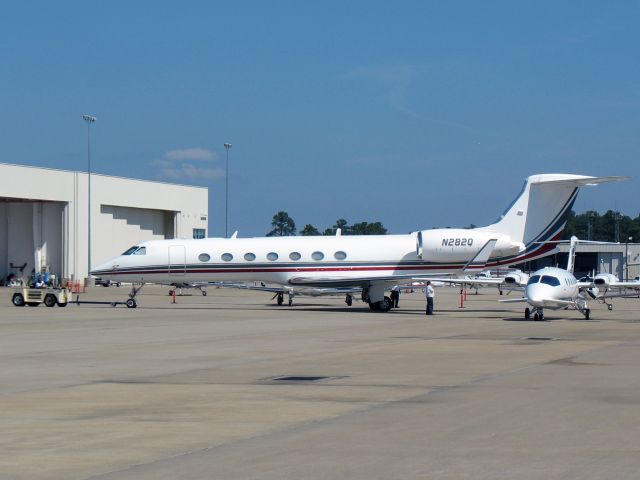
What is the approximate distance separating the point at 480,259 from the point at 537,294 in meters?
7.57

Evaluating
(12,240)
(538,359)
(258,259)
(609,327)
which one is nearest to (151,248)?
(258,259)

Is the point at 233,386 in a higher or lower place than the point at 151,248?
lower

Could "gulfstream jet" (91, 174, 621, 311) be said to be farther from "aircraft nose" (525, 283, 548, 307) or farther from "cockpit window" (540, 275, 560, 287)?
"aircraft nose" (525, 283, 548, 307)

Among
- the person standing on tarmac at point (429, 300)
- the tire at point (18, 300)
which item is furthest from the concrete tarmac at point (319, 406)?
the tire at point (18, 300)

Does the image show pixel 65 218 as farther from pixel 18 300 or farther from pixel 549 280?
pixel 549 280

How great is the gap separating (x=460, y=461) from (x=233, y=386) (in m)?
6.93

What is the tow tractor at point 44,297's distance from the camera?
47.1 m

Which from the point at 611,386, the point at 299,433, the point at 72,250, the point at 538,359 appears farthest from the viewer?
the point at 72,250

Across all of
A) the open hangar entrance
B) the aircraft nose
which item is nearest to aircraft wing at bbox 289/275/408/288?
the aircraft nose

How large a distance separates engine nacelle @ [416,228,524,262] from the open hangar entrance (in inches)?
1848

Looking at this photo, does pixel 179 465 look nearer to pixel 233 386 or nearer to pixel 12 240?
pixel 233 386

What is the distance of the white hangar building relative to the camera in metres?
80.8

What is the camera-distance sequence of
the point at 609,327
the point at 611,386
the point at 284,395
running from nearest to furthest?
the point at 284,395, the point at 611,386, the point at 609,327

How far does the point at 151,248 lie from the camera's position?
151 feet
